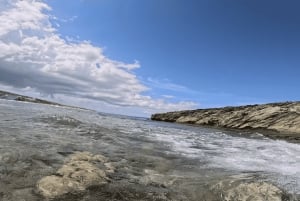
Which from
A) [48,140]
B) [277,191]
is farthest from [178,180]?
[48,140]

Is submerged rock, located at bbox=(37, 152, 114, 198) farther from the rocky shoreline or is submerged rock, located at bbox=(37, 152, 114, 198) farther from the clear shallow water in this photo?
the rocky shoreline

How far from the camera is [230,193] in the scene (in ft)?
25.6

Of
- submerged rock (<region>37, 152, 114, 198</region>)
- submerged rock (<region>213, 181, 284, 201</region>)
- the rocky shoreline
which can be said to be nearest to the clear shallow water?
submerged rock (<region>37, 152, 114, 198</region>)

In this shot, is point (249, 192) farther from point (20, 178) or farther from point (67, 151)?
point (67, 151)

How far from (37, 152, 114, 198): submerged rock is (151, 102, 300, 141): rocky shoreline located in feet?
85.1

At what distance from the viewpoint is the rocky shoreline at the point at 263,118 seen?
130 feet

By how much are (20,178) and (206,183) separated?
14.9ft

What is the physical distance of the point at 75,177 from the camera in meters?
7.89

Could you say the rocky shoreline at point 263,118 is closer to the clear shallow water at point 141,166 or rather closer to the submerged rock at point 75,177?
the clear shallow water at point 141,166

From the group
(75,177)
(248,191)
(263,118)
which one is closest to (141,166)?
(75,177)

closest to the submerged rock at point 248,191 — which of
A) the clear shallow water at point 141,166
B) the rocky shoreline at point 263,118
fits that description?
the clear shallow water at point 141,166

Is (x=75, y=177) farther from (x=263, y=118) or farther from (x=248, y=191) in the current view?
(x=263, y=118)

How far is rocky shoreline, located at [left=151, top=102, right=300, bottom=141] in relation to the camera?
130 feet

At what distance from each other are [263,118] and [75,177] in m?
44.0
